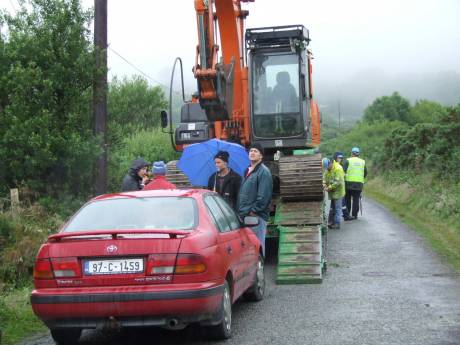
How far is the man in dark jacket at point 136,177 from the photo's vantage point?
37.5 ft

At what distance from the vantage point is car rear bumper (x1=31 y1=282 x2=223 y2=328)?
21.1 feet

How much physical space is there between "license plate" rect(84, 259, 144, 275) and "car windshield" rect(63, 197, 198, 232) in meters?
0.54

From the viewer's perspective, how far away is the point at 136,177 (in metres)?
11.7

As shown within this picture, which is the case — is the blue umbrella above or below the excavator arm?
below

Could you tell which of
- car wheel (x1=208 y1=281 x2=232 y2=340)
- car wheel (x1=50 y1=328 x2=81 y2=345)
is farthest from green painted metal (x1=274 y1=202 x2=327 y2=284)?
car wheel (x1=50 y1=328 x2=81 y2=345)

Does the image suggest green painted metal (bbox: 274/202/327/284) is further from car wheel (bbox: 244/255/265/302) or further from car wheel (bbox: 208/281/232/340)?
car wheel (bbox: 208/281/232/340)

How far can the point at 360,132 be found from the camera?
88.2 meters

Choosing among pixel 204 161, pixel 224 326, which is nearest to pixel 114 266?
pixel 224 326

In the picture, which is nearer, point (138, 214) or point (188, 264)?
point (188, 264)

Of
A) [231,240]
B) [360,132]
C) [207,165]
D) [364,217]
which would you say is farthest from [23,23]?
[360,132]

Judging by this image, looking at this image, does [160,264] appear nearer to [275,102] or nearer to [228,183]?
[228,183]

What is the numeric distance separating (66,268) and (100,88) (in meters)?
8.19

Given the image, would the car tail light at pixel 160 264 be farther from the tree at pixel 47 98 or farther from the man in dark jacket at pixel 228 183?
the tree at pixel 47 98

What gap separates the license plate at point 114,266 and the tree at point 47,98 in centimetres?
689
